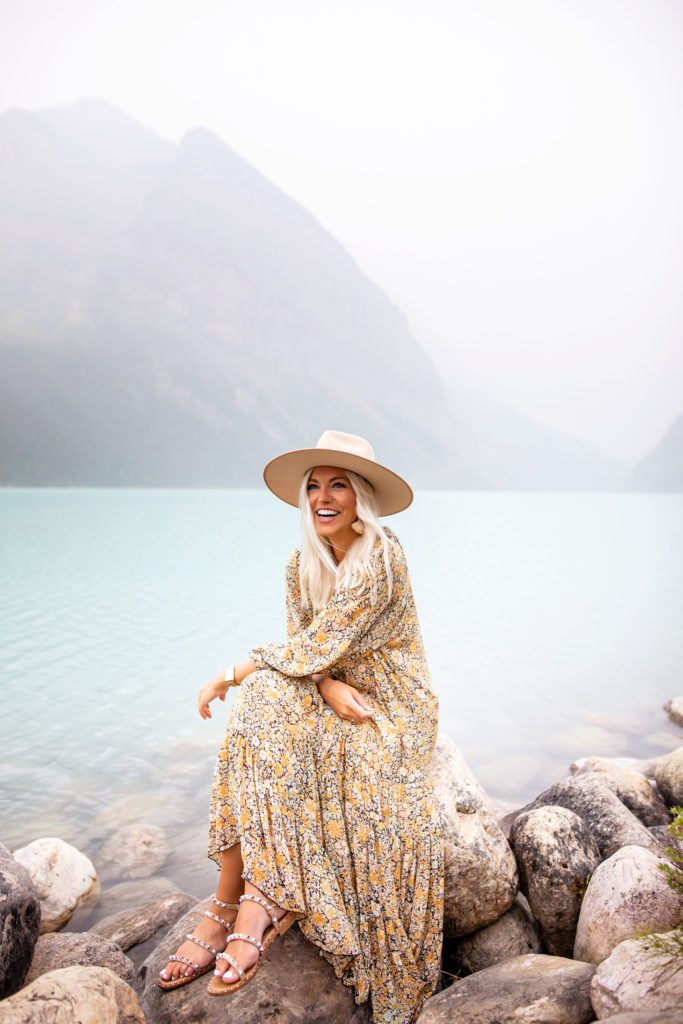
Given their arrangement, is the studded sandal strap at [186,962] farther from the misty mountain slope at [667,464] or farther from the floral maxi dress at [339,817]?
the misty mountain slope at [667,464]

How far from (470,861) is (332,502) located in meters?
1.71

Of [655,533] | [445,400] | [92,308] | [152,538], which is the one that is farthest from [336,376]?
[152,538]

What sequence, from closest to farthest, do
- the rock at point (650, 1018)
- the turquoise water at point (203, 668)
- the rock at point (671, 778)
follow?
1. the rock at point (650, 1018)
2. the rock at point (671, 778)
3. the turquoise water at point (203, 668)

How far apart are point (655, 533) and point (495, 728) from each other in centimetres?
3814

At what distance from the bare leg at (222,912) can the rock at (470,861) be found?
93cm

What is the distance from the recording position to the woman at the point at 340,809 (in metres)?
2.52

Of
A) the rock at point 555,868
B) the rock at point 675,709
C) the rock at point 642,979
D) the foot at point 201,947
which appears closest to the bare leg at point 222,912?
the foot at point 201,947

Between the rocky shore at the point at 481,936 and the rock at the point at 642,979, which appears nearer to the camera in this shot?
the rock at the point at 642,979

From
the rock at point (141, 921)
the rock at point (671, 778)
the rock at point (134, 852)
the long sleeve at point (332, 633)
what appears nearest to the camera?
the long sleeve at point (332, 633)

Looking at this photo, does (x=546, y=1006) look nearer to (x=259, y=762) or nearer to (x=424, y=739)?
(x=424, y=739)

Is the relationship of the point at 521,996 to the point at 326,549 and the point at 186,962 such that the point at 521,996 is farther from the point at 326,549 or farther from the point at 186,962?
the point at 326,549

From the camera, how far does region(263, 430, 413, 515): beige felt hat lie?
9.77 ft

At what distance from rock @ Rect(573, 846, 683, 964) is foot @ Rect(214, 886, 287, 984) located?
1.31 m

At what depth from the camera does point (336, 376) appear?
156250 millimetres
